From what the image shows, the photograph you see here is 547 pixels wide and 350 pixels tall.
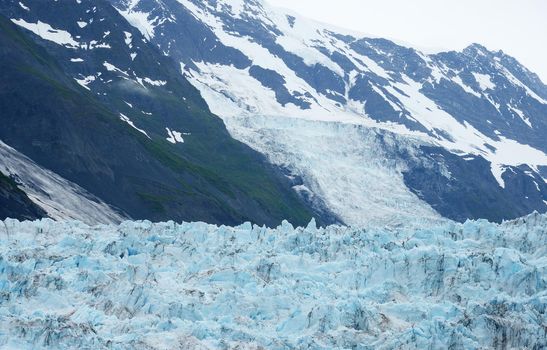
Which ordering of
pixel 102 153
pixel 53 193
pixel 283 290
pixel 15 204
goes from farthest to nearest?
pixel 102 153 → pixel 53 193 → pixel 15 204 → pixel 283 290

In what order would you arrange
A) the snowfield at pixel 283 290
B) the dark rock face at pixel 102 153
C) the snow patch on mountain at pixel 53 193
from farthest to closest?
the dark rock face at pixel 102 153 → the snow patch on mountain at pixel 53 193 → the snowfield at pixel 283 290

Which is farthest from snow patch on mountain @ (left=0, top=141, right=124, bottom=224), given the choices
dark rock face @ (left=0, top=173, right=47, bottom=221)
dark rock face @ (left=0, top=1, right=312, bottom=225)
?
dark rock face @ (left=0, top=1, right=312, bottom=225)

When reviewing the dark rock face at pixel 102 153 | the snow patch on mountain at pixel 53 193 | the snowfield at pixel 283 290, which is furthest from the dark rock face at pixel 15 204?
the snowfield at pixel 283 290

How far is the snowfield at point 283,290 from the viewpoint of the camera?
163ft

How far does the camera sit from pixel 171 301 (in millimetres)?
54312

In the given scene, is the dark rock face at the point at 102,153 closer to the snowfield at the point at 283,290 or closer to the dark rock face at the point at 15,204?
the dark rock face at the point at 15,204

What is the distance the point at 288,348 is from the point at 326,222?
477ft

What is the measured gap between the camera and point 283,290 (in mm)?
58125

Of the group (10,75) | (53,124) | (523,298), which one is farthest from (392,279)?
(10,75)

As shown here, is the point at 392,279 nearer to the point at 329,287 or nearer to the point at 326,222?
the point at 329,287

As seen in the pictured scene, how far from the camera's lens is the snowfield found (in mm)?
49656

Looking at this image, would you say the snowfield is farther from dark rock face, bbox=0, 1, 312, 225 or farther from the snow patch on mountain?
dark rock face, bbox=0, 1, 312, 225

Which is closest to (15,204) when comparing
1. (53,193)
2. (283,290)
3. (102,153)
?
(53,193)

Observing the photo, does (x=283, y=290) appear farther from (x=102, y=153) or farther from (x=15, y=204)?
(x=102, y=153)
